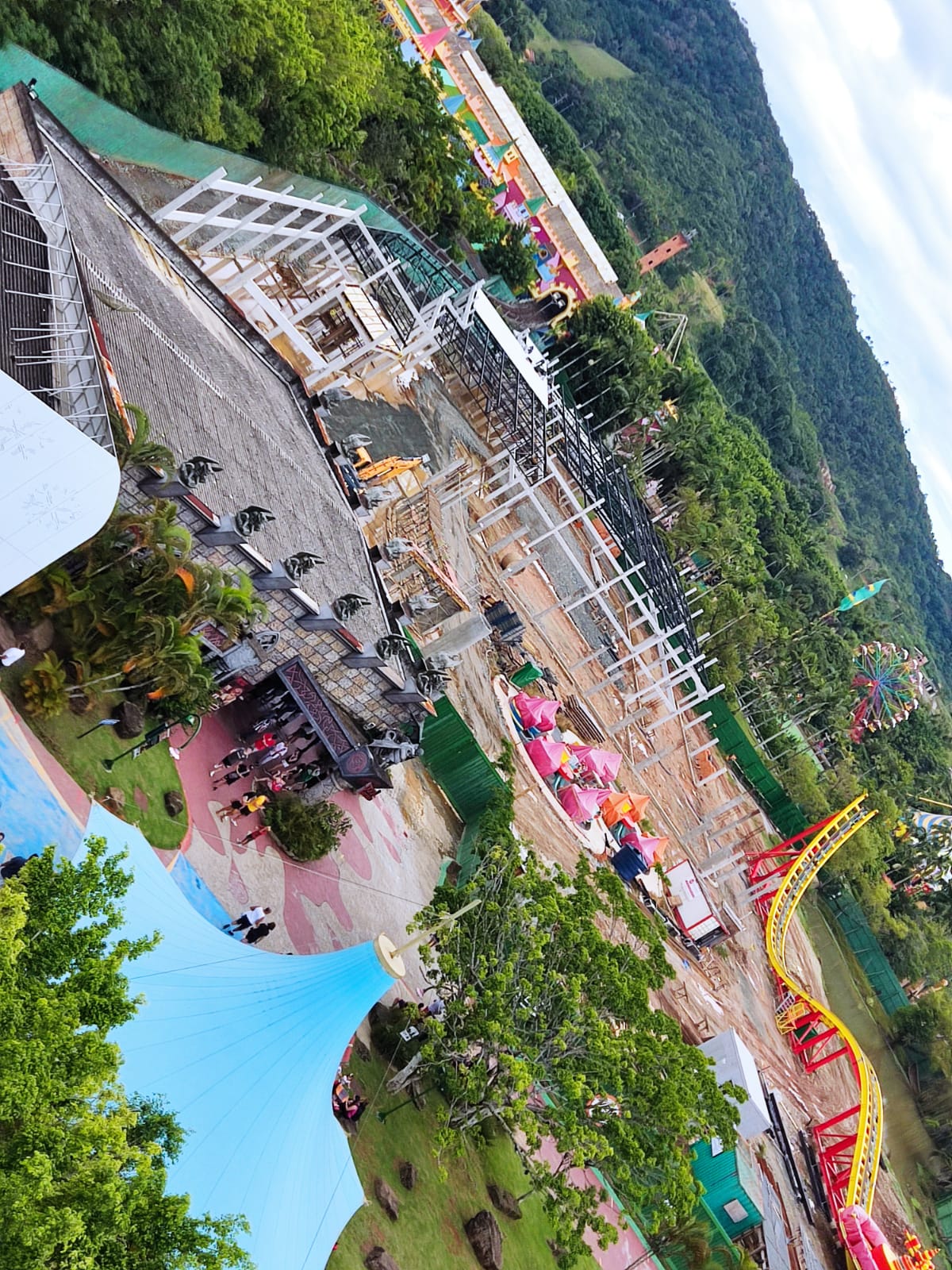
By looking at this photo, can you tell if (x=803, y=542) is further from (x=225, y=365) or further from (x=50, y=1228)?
(x=50, y=1228)

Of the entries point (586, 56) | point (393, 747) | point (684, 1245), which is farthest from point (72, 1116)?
point (586, 56)

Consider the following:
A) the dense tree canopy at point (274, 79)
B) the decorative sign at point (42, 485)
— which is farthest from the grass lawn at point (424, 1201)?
the dense tree canopy at point (274, 79)

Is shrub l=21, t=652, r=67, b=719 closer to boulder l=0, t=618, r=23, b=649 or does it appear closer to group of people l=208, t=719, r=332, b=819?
boulder l=0, t=618, r=23, b=649

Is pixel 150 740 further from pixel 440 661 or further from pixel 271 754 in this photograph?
pixel 440 661

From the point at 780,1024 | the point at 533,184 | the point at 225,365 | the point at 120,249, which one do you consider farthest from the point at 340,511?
the point at 533,184

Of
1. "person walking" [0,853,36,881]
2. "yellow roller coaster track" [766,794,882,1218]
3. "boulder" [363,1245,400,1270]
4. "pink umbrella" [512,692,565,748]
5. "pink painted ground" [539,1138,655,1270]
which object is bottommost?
"yellow roller coaster track" [766,794,882,1218]

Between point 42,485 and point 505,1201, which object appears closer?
point 42,485

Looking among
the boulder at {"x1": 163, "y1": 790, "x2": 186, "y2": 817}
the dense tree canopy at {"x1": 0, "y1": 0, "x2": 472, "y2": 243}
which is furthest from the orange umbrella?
the dense tree canopy at {"x1": 0, "y1": 0, "x2": 472, "y2": 243}
